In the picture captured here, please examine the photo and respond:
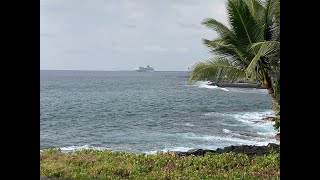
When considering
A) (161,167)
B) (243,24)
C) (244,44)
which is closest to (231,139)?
(161,167)

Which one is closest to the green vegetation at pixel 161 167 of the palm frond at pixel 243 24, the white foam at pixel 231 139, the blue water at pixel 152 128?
the blue water at pixel 152 128

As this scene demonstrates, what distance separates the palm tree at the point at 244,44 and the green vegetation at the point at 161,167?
176cm

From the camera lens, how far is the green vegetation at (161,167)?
28.3ft

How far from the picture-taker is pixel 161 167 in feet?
31.7

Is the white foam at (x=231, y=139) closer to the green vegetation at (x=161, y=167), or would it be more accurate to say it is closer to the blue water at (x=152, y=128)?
the blue water at (x=152, y=128)

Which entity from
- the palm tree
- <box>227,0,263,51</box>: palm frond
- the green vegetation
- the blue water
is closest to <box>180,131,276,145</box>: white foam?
the blue water

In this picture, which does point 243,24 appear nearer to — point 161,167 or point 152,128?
point 161,167

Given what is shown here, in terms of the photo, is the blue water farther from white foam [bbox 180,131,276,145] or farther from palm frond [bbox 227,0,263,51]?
palm frond [bbox 227,0,263,51]

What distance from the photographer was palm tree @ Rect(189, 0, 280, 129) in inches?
312
